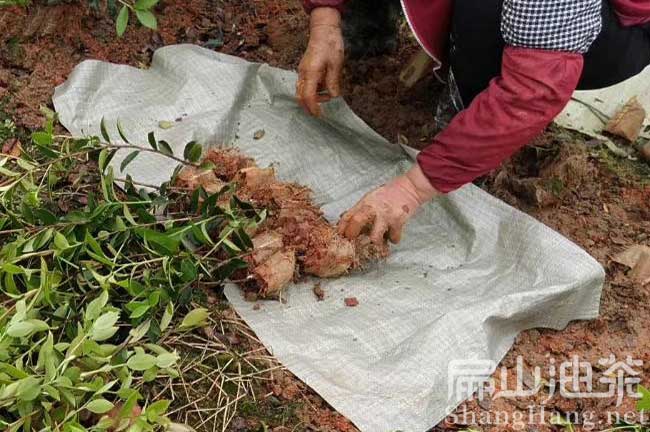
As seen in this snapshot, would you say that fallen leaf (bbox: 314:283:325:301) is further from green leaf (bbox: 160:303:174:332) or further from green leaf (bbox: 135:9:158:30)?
green leaf (bbox: 135:9:158:30)

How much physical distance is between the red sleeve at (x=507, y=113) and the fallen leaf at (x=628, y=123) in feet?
2.62

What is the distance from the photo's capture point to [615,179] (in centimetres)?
223

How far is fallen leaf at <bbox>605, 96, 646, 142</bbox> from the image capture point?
7.67 feet

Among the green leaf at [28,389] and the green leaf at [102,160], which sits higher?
the green leaf at [102,160]

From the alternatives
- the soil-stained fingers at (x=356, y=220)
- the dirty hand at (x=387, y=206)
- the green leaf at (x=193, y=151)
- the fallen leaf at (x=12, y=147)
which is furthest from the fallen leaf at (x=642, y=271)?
the fallen leaf at (x=12, y=147)

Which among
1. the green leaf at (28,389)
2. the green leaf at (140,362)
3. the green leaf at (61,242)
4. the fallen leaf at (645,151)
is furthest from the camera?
the fallen leaf at (645,151)

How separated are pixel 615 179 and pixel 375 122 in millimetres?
721

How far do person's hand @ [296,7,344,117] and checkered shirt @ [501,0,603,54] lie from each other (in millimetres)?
519

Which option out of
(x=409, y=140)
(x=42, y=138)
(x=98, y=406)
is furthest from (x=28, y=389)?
(x=409, y=140)

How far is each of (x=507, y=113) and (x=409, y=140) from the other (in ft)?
2.33

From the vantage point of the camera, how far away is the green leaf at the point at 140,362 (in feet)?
4.29

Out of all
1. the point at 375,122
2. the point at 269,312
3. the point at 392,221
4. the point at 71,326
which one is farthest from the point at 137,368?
the point at 375,122

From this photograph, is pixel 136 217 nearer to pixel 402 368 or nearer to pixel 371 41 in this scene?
pixel 402 368

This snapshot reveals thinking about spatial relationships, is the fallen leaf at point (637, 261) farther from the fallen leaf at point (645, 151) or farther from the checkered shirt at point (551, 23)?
the checkered shirt at point (551, 23)
